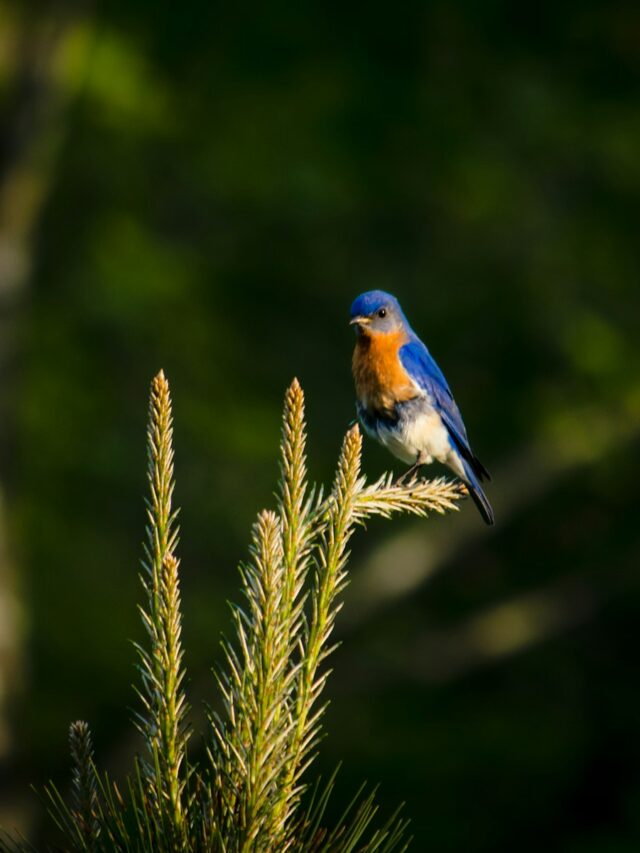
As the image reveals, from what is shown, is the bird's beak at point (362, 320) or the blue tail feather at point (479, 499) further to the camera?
the bird's beak at point (362, 320)

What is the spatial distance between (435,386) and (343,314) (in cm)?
712

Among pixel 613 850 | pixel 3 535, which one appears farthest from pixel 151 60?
pixel 613 850

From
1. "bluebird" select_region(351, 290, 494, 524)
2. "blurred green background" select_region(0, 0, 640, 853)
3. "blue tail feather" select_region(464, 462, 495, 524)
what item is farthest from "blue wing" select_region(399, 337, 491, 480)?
"blurred green background" select_region(0, 0, 640, 853)

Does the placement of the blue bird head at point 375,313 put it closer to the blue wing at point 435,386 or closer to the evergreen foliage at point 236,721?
the blue wing at point 435,386

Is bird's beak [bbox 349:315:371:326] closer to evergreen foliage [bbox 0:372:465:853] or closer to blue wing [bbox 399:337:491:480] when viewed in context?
blue wing [bbox 399:337:491:480]

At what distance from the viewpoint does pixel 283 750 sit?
2.18 meters

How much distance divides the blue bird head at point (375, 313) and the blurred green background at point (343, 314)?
19.3 feet

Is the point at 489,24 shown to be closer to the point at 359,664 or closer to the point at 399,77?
the point at 399,77

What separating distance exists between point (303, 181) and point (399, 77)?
116cm

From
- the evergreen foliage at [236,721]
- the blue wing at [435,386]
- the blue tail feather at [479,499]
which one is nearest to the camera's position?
the evergreen foliage at [236,721]

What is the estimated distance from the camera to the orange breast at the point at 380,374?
13.1ft

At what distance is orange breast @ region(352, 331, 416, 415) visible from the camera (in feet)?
13.1

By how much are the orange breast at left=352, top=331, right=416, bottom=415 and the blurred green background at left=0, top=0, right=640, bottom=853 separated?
5.93 metres

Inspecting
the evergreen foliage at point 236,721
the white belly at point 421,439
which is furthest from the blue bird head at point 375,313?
the evergreen foliage at point 236,721
